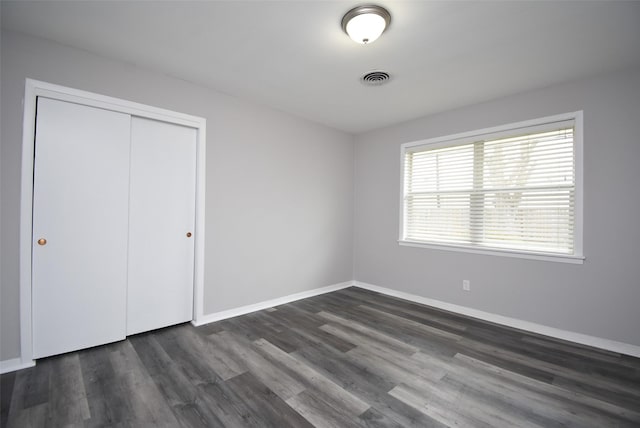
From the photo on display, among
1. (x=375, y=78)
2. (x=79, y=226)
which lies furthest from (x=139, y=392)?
(x=375, y=78)

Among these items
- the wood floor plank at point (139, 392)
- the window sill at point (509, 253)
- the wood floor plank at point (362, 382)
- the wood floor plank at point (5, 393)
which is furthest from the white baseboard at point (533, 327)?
the wood floor plank at point (5, 393)

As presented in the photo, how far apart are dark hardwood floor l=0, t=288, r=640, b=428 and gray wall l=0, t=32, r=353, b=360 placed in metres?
0.63

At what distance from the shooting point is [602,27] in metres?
2.09

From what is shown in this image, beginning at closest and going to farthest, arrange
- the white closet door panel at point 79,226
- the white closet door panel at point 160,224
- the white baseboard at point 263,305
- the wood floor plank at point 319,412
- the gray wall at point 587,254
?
the wood floor plank at point 319,412
the white closet door panel at point 79,226
the gray wall at point 587,254
the white closet door panel at point 160,224
the white baseboard at point 263,305

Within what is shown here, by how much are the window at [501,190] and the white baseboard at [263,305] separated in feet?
4.58

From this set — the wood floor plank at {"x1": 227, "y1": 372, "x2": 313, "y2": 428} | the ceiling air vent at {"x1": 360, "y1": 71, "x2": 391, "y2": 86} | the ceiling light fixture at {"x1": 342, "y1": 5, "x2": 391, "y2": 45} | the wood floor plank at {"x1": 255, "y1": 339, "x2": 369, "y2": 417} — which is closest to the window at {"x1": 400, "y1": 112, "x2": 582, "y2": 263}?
the ceiling air vent at {"x1": 360, "y1": 71, "x2": 391, "y2": 86}

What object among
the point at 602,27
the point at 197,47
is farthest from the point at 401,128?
the point at 197,47

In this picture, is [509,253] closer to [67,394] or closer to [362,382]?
[362,382]

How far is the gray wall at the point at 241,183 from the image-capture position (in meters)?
2.22

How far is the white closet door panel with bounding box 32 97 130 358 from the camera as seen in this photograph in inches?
92.4

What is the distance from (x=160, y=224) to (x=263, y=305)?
160 cm

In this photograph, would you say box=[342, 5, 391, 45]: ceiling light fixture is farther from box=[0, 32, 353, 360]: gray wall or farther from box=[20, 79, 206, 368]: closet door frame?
A: box=[20, 79, 206, 368]: closet door frame

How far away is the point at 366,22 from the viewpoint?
6.55 ft

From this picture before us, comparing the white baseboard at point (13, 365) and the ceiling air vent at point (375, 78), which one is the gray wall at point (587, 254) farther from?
the white baseboard at point (13, 365)
